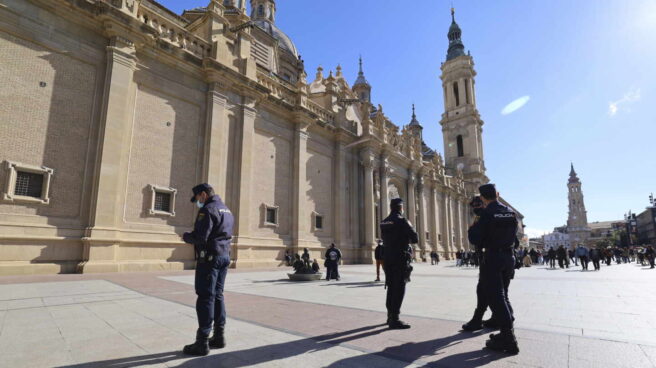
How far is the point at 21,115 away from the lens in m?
11.5

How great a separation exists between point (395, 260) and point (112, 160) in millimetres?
12468

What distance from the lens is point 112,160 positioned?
13188mm

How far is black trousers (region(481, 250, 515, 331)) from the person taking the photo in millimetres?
3984

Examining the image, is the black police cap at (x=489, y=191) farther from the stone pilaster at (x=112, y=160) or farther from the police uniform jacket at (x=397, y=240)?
the stone pilaster at (x=112, y=160)

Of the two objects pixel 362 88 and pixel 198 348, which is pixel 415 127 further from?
pixel 198 348

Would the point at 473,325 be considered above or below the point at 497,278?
below

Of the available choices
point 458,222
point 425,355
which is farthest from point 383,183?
point 425,355

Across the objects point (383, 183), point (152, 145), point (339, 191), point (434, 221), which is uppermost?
point (383, 183)

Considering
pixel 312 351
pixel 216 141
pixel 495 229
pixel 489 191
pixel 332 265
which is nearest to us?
pixel 312 351

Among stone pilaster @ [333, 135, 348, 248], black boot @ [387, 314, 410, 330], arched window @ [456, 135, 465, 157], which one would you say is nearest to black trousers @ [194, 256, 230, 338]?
black boot @ [387, 314, 410, 330]

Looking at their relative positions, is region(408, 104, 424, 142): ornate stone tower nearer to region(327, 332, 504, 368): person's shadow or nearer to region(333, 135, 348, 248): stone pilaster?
region(333, 135, 348, 248): stone pilaster

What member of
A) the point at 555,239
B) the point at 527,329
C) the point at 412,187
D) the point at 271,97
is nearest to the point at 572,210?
the point at 555,239

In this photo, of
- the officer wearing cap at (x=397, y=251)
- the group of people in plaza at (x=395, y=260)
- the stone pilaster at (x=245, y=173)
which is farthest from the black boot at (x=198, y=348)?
the stone pilaster at (x=245, y=173)

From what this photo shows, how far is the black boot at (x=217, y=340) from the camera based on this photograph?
12.1ft
